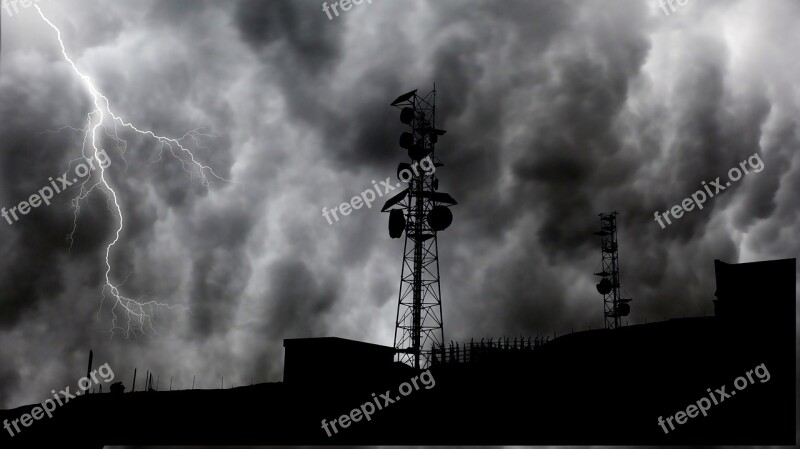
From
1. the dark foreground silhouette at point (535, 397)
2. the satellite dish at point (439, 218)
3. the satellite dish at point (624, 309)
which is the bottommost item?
the dark foreground silhouette at point (535, 397)

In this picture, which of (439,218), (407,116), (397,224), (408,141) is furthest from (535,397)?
(407,116)

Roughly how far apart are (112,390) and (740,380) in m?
35.5

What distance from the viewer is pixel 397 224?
3606 cm

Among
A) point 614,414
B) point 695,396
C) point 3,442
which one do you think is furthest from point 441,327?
point 3,442

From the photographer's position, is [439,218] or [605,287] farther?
[605,287]

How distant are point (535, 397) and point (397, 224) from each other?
41.7ft

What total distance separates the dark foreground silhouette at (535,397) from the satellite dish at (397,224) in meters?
6.99

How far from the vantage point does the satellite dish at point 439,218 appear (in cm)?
3519

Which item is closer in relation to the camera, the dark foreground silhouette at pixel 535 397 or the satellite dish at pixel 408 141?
the dark foreground silhouette at pixel 535 397

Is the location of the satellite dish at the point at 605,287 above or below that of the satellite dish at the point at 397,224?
below

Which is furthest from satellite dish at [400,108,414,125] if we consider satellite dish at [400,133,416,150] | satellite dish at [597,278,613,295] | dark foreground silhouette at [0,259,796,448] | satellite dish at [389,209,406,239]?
satellite dish at [597,278,613,295]

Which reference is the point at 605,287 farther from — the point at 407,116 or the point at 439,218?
the point at 407,116

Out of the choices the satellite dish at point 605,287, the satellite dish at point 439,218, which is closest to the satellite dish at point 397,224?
the satellite dish at point 439,218

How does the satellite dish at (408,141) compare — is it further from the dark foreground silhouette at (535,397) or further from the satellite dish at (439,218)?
the dark foreground silhouette at (535,397)
